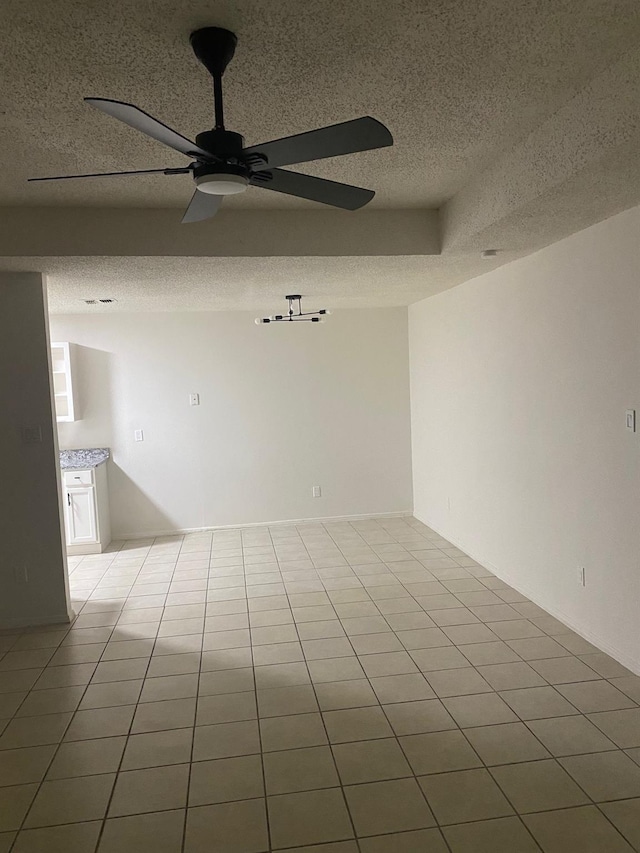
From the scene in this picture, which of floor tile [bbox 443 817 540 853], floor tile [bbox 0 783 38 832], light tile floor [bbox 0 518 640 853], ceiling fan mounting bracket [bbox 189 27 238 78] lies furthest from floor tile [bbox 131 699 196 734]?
ceiling fan mounting bracket [bbox 189 27 238 78]

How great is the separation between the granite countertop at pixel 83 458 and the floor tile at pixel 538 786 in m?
4.39

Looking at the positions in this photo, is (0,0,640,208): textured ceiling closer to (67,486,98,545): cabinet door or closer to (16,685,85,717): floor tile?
(16,685,85,717): floor tile

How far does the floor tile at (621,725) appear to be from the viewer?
2.55 metres

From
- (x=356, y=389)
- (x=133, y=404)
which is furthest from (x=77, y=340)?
(x=356, y=389)

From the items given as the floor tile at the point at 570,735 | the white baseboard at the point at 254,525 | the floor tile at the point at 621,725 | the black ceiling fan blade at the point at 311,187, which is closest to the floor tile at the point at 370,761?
the floor tile at the point at 570,735

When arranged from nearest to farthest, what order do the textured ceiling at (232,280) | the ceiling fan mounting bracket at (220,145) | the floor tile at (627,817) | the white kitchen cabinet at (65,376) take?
the ceiling fan mounting bracket at (220,145), the floor tile at (627,817), the textured ceiling at (232,280), the white kitchen cabinet at (65,376)

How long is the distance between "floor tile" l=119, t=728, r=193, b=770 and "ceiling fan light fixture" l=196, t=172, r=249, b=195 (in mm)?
2136

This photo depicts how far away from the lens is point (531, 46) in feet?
6.10

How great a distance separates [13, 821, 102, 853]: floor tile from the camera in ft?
6.85

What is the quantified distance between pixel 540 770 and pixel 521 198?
7.50ft

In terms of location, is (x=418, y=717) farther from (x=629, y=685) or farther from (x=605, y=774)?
(x=629, y=685)

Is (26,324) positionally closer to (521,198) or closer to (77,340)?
(77,340)

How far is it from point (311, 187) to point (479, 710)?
7.49 feet

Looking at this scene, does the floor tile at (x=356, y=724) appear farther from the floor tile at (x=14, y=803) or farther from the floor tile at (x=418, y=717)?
the floor tile at (x=14, y=803)
